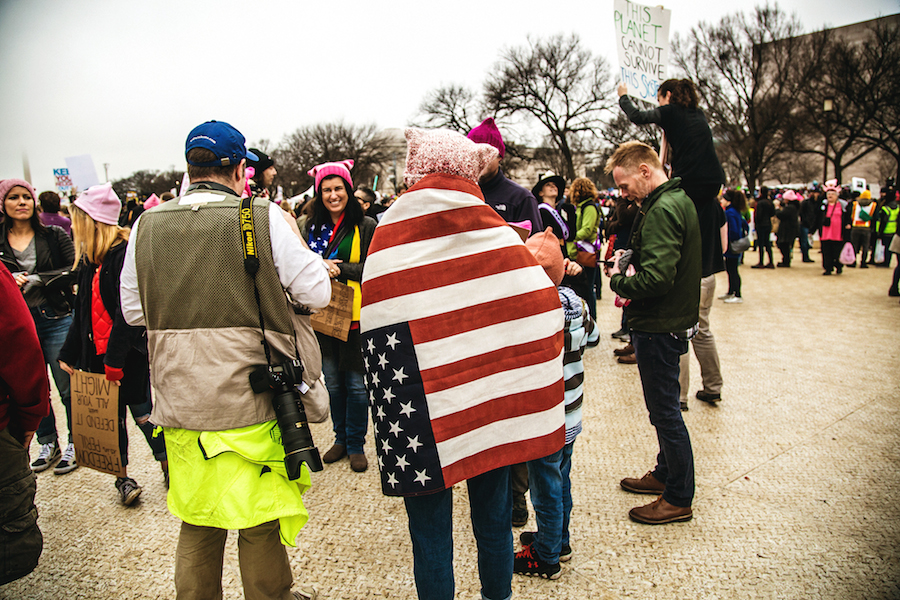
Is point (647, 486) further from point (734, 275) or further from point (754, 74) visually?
point (754, 74)

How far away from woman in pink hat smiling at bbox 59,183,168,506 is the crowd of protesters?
0.01m

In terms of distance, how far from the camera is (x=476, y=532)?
2.01 meters

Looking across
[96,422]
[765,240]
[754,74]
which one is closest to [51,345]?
[96,422]

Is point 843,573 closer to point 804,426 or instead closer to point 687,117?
point 804,426

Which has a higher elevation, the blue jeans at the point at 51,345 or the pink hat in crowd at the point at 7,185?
the pink hat in crowd at the point at 7,185

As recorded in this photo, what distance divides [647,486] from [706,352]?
162 centimetres

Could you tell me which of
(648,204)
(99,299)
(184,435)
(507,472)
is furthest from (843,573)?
(99,299)

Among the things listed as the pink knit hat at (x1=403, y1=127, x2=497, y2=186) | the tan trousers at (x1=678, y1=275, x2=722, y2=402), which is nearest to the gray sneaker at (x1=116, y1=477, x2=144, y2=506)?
the pink knit hat at (x1=403, y1=127, x2=497, y2=186)

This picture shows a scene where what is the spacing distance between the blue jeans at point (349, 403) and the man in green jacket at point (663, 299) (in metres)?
1.90

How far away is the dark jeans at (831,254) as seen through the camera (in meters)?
11.7

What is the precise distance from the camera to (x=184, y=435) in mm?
1984

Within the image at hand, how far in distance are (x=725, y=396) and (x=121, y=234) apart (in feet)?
16.2

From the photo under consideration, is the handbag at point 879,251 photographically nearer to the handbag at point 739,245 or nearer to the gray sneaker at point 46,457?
the handbag at point 739,245

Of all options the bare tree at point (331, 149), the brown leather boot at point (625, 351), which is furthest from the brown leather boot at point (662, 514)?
the bare tree at point (331, 149)
